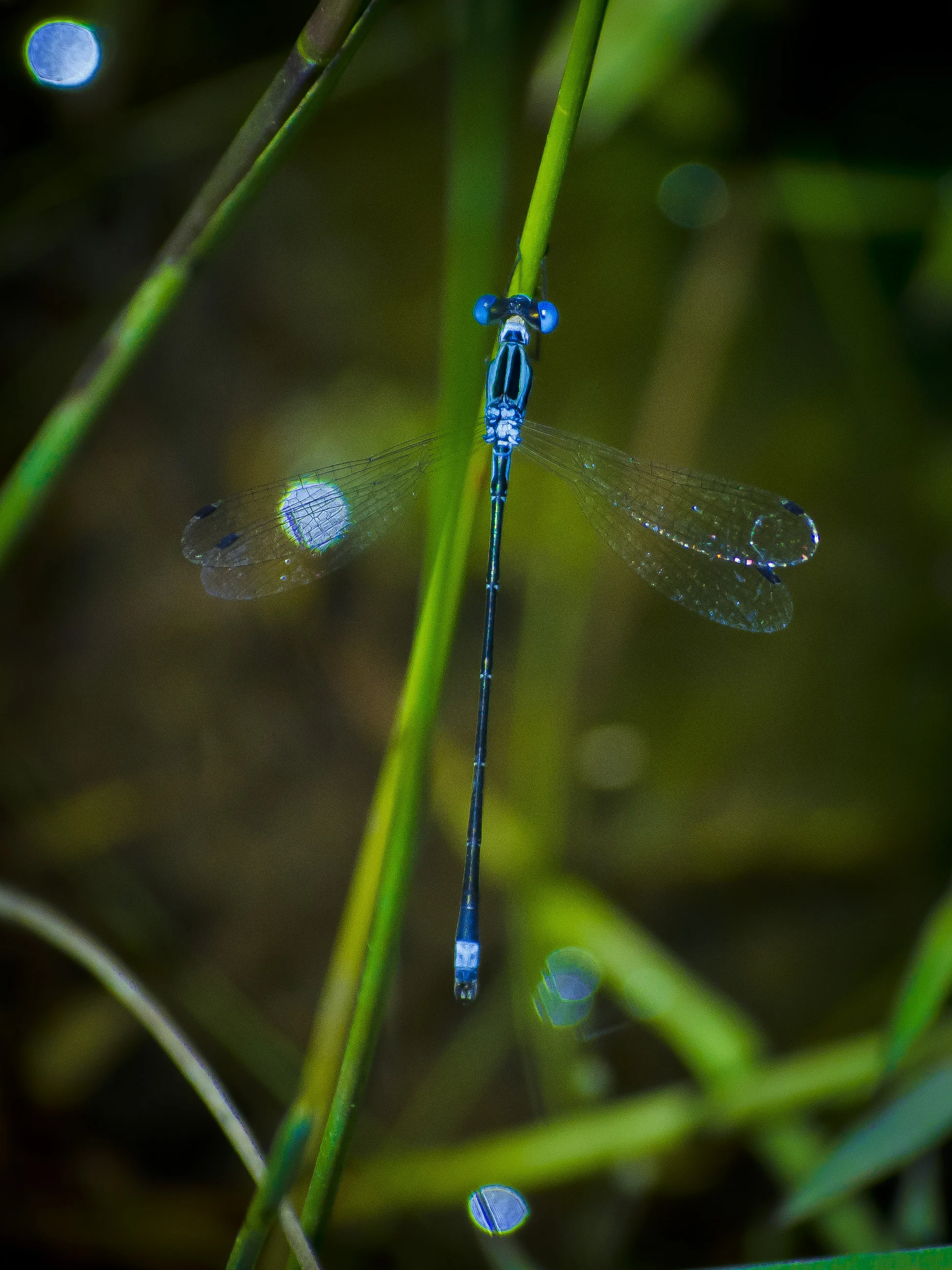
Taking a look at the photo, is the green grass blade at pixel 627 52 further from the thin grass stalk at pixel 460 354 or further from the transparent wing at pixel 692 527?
the transparent wing at pixel 692 527

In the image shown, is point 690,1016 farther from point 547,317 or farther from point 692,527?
point 547,317

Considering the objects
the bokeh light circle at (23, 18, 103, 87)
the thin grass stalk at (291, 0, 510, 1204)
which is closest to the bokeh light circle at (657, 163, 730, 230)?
the thin grass stalk at (291, 0, 510, 1204)

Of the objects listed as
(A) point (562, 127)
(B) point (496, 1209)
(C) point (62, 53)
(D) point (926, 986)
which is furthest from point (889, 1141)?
(C) point (62, 53)

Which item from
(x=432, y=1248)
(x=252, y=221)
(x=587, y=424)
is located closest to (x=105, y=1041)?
(x=432, y=1248)

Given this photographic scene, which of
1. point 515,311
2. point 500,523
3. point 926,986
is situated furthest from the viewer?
point 500,523

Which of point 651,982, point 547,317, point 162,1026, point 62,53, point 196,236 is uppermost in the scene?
point 62,53

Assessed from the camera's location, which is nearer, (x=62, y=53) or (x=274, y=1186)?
(x=274, y=1186)
